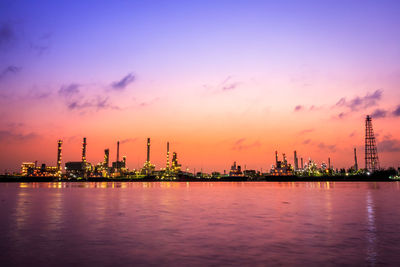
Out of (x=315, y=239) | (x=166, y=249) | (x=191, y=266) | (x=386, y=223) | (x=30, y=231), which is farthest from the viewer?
(x=386, y=223)

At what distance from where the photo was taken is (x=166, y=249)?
1368 centimetres

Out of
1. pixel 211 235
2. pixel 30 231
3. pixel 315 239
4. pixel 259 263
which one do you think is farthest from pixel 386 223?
pixel 30 231

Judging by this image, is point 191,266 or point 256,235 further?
point 256,235

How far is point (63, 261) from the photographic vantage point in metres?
11.6

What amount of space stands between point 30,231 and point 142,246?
27.0 ft

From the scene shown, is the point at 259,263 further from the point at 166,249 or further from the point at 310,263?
the point at 166,249

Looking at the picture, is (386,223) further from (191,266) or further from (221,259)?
(191,266)

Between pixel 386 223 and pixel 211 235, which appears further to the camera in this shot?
pixel 386 223

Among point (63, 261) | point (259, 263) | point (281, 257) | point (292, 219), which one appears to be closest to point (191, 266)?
point (259, 263)

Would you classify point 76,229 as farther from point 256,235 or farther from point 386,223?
point 386,223

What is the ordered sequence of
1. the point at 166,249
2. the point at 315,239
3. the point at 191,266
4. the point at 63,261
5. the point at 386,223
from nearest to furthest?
the point at 191,266
the point at 63,261
the point at 166,249
the point at 315,239
the point at 386,223

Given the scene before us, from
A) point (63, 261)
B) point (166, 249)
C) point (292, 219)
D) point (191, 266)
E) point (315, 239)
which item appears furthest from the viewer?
point (292, 219)

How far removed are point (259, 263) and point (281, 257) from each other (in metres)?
1.32

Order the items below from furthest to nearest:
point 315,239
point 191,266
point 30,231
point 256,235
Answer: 1. point 30,231
2. point 256,235
3. point 315,239
4. point 191,266
